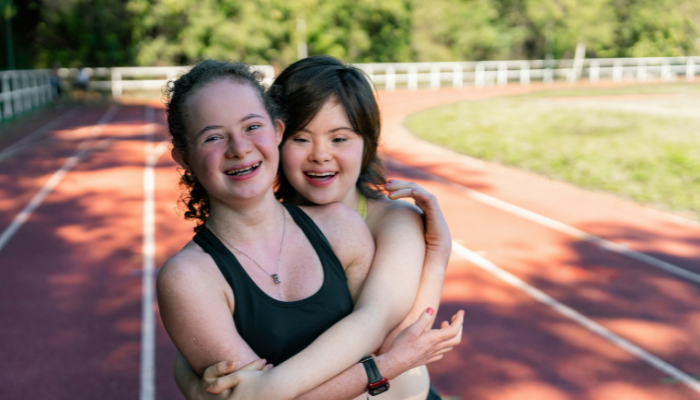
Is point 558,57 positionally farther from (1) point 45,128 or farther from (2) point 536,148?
(1) point 45,128

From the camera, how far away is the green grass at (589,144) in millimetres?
9633

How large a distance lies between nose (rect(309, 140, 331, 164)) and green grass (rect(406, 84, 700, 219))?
7.71 m

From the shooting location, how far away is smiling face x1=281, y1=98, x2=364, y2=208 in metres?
1.99

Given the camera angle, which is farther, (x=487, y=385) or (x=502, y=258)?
(x=502, y=258)

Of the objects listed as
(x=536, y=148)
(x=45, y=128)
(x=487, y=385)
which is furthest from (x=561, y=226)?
(x=45, y=128)

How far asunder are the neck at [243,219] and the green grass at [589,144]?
26.4 ft

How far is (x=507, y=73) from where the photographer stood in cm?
3481

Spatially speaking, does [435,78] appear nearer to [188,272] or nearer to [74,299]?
[74,299]

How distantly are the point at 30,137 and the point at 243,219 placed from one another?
15089 mm

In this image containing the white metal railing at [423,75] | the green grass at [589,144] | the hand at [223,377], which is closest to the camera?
the hand at [223,377]

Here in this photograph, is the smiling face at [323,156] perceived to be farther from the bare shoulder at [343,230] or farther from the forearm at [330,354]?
the forearm at [330,354]

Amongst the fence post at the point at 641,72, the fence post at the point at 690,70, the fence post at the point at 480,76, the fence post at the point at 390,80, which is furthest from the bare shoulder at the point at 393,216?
the fence post at the point at 690,70

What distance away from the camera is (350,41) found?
130 feet

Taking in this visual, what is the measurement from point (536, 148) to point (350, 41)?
93.8ft
